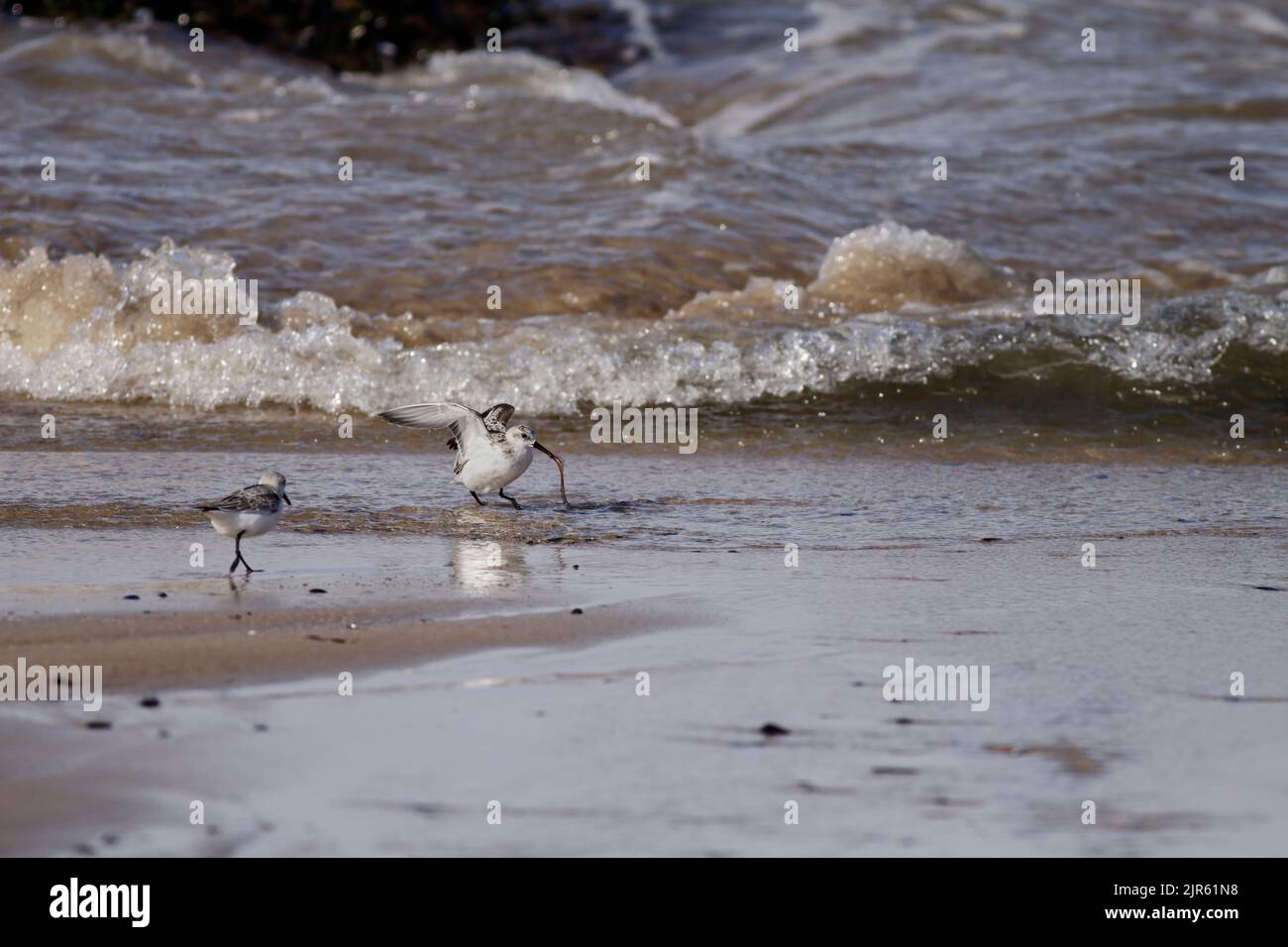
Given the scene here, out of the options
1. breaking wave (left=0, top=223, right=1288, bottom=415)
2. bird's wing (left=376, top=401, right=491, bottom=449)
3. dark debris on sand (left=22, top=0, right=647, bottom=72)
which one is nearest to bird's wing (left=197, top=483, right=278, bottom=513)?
bird's wing (left=376, top=401, right=491, bottom=449)

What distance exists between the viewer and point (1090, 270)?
9750 mm

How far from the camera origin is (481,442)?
5074 millimetres

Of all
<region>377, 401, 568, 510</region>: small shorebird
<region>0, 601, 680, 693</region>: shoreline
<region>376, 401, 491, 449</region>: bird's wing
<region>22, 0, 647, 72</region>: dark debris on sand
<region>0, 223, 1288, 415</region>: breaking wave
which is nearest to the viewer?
<region>0, 601, 680, 693</region>: shoreline

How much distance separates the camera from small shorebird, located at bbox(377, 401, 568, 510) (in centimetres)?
Result: 500

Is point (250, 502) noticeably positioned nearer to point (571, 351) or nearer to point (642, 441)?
point (642, 441)

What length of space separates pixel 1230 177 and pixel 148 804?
10.8 meters

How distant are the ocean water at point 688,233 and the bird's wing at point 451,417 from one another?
59.2 inches

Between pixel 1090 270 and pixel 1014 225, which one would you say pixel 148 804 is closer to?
pixel 1090 270

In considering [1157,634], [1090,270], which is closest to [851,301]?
[1090,270]

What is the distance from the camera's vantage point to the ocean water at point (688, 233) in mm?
7266

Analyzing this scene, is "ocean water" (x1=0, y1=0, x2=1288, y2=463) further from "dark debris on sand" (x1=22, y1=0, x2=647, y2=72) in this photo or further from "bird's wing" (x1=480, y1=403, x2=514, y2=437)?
"bird's wing" (x1=480, y1=403, x2=514, y2=437)

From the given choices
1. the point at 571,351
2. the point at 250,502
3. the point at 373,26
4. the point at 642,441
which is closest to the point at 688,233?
the point at 571,351

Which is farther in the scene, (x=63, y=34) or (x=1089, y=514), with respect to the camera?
(x=63, y=34)

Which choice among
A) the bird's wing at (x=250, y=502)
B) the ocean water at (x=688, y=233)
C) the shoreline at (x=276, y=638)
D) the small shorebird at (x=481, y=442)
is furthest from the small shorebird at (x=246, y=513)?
the ocean water at (x=688, y=233)
